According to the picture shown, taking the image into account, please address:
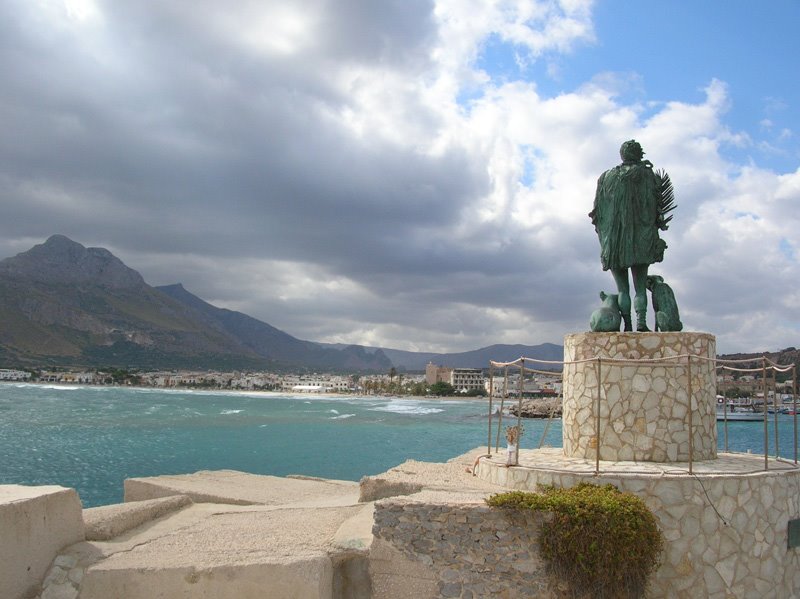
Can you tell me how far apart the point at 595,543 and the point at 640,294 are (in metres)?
5.37

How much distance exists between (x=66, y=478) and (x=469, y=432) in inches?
1667

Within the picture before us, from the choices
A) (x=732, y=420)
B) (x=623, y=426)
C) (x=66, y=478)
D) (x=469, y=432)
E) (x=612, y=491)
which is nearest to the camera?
(x=612, y=491)

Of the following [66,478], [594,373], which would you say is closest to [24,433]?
[66,478]

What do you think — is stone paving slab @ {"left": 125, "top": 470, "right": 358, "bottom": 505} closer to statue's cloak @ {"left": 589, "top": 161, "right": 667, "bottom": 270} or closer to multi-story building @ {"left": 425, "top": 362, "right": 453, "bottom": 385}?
statue's cloak @ {"left": 589, "top": 161, "right": 667, "bottom": 270}

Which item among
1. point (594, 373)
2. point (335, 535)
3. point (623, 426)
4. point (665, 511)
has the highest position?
point (594, 373)

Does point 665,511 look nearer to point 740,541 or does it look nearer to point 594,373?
point 740,541

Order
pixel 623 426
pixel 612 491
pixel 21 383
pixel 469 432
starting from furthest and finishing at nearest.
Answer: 1. pixel 21 383
2. pixel 469 432
3. pixel 623 426
4. pixel 612 491

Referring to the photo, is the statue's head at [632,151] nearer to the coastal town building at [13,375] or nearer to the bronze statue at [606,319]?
the bronze statue at [606,319]

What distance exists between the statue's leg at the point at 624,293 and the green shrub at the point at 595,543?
432 centimetres

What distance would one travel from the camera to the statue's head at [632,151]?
1234 cm

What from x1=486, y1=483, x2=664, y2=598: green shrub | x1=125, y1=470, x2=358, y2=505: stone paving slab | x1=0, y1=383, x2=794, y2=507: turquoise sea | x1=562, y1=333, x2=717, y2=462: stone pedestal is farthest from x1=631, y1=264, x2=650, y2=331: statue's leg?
x1=0, y1=383, x2=794, y2=507: turquoise sea

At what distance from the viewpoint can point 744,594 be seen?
893 centimetres

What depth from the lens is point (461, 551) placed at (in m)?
8.37

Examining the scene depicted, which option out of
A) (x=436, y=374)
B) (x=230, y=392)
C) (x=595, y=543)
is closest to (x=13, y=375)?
(x=230, y=392)
